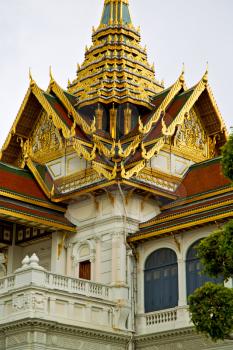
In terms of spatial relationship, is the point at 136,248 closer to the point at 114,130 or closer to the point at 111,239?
the point at 111,239

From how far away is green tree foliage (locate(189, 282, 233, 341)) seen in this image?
17.3m

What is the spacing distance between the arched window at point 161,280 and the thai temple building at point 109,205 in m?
→ 0.03

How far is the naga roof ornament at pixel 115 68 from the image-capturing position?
107 ft

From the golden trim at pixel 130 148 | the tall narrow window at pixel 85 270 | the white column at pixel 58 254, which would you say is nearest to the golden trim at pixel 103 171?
the golden trim at pixel 130 148

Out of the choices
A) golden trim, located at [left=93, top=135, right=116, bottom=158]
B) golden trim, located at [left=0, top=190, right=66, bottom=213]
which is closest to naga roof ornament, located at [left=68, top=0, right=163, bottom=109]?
golden trim, located at [left=93, top=135, right=116, bottom=158]

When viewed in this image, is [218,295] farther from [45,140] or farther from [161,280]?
[45,140]

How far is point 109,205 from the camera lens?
29.0 metres

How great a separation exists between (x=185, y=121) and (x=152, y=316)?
8798 millimetres

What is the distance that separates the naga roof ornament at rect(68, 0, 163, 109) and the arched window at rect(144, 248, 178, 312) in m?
7.08

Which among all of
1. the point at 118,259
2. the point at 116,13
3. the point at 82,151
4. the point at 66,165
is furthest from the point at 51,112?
the point at 116,13

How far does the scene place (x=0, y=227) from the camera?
30.7 m

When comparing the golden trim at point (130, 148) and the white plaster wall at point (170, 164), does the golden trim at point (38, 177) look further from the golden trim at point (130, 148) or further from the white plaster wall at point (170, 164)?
the white plaster wall at point (170, 164)

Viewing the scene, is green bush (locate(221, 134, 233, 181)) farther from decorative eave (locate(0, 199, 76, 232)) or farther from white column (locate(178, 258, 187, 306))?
decorative eave (locate(0, 199, 76, 232))

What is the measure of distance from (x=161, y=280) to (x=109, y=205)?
3.22 m
